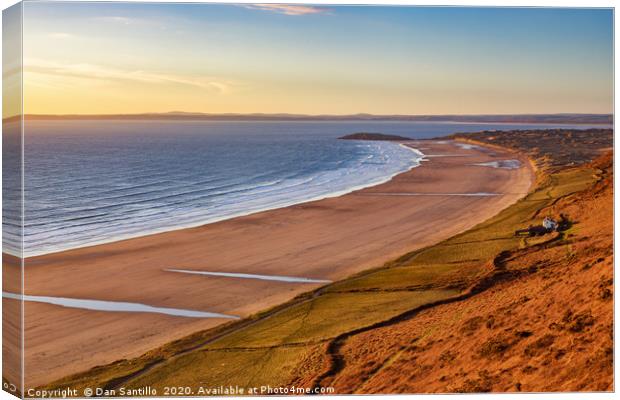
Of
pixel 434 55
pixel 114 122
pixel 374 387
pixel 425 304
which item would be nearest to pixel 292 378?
pixel 374 387

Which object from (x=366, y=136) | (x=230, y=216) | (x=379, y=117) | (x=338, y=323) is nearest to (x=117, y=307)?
(x=338, y=323)

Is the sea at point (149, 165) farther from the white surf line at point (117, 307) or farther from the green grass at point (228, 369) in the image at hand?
the green grass at point (228, 369)

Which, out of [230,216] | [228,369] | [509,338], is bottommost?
[228,369]

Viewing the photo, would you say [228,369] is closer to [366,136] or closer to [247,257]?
[247,257]

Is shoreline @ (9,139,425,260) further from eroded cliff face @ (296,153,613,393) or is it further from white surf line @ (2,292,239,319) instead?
eroded cliff face @ (296,153,613,393)

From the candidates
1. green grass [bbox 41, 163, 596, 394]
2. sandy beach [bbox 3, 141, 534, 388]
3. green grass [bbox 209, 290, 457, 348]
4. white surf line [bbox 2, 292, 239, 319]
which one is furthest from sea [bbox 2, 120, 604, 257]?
green grass [bbox 209, 290, 457, 348]

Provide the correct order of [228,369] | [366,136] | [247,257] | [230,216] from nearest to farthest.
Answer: [228,369]
[366,136]
[247,257]
[230,216]

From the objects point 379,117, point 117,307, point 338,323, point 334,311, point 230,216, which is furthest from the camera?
point 230,216
